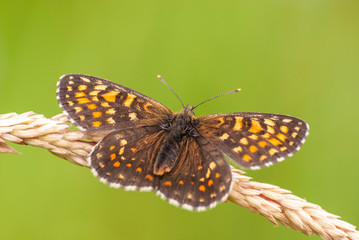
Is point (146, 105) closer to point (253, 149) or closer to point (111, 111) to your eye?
point (111, 111)

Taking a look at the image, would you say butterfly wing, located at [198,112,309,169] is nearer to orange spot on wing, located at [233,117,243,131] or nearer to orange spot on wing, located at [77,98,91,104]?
orange spot on wing, located at [233,117,243,131]

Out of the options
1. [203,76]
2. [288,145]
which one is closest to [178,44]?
[203,76]

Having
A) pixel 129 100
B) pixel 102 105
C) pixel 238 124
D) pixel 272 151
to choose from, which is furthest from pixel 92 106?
pixel 272 151

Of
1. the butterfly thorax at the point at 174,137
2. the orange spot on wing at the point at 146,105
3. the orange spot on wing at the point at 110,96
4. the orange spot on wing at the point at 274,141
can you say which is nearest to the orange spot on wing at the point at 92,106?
the orange spot on wing at the point at 110,96

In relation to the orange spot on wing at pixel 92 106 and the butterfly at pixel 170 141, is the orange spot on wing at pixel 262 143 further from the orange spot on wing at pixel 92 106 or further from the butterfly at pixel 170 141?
the orange spot on wing at pixel 92 106

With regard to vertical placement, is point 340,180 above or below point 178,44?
below

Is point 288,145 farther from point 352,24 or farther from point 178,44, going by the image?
point 352,24
